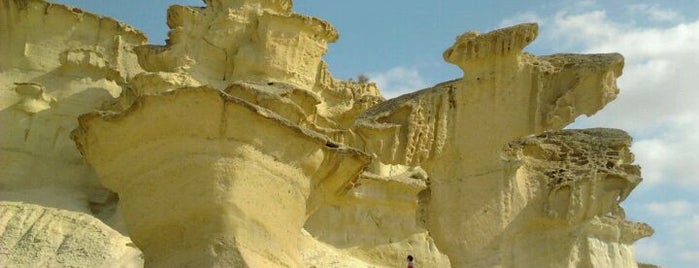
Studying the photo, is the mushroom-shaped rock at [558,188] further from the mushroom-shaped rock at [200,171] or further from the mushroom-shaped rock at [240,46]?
the mushroom-shaped rock at [240,46]

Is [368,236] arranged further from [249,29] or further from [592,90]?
[592,90]

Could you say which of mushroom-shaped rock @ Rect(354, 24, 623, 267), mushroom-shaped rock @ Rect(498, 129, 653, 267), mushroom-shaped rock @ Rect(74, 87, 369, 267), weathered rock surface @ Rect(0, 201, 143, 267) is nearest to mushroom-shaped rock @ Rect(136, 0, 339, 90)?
weathered rock surface @ Rect(0, 201, 143, 267)

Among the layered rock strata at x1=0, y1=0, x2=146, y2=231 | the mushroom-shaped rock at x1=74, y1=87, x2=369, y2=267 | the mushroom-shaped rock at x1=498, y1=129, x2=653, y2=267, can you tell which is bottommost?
the mushroom-shaped rock at x1=74, y1=87, x2=369, y2=267

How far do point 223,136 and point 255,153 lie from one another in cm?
22

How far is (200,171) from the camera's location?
5488 mm

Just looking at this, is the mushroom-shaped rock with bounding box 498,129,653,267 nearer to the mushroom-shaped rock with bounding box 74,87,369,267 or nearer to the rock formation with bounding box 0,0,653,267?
the rock formation with bounding box 0,0,653,267

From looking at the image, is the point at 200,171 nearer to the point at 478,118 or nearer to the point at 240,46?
the point at 478,118

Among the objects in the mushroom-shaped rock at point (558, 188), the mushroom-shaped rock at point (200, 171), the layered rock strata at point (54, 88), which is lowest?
the mushroom-shaped rock at point (200, 171)

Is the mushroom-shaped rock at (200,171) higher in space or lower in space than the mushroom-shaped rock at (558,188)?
lower

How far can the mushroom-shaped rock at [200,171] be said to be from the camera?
5.45m

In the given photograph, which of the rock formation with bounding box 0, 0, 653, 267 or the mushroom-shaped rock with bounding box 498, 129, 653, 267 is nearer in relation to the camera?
the rock formation with bounding box 0, 0, 653, 267

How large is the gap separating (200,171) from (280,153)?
1.66 ft

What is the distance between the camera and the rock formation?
552 centimetres

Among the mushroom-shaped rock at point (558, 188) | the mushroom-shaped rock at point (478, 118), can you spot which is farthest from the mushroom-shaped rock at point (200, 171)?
the mushroom-shaped rock at point (558, 188)
